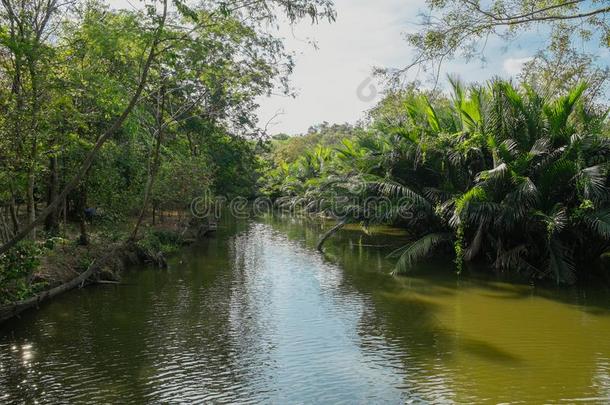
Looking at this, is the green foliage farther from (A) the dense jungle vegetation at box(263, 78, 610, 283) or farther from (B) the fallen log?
(A) the dense jungle vegetation at box(263, 78, 610, 283)

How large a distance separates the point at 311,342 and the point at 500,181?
7.59 metres

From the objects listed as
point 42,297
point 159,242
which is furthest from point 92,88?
point 159,242

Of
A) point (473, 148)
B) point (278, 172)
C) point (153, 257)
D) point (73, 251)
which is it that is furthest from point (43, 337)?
point (278, 172)

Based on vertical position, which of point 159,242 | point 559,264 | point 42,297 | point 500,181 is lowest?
point 42,297

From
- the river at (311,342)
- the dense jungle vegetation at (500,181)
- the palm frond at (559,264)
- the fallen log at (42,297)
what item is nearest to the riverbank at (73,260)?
the fallen log at (42,297)

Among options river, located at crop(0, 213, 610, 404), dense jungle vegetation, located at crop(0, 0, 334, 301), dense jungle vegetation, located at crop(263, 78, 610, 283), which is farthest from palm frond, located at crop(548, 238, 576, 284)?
dense jungle vegetation, located at crop(0, 0, 334, 301)

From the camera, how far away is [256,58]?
1173 cm

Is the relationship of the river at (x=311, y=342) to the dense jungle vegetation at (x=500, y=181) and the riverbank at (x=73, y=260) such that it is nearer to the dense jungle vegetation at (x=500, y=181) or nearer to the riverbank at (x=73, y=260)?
the riverbank at (x=73, y=260)

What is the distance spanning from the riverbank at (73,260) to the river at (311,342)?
0.36 m

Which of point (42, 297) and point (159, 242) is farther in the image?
point (159, 242)

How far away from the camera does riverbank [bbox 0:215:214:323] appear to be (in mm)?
9578

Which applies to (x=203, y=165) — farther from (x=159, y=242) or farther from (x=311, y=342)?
(x=311, y=342)

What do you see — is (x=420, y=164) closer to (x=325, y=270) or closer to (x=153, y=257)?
(x=325, y=270)

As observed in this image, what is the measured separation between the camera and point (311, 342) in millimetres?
9039
